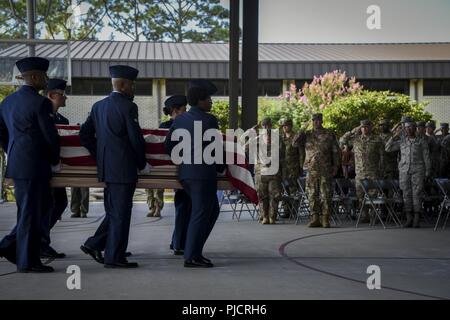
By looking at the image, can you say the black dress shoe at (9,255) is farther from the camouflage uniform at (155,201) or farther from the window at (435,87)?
the window at (435,87)

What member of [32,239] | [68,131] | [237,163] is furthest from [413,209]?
[32,239]

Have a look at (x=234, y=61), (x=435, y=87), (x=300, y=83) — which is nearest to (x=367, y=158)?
(x=234, y=61)

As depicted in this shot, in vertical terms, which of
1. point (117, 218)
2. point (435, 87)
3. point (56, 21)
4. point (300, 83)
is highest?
point (56, 21)

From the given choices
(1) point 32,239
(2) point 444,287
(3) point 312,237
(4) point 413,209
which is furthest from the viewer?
(4) point 413,209

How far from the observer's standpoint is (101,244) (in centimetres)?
844

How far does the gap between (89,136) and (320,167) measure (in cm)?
584

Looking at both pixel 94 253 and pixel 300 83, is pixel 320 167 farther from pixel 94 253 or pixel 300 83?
pixel 300 83

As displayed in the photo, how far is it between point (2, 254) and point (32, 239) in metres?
0.50

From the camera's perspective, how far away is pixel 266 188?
14297mm

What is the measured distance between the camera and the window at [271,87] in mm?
33656

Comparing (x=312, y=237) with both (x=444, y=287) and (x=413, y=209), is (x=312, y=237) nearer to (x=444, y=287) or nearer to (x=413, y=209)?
(x=413, y=209)

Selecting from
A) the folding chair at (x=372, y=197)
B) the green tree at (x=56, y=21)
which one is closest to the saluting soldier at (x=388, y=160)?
the folding chair at (x=372, y=197)

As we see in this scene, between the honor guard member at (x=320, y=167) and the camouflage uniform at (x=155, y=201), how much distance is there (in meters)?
3.18

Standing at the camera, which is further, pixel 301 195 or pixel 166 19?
pixel 166 19
